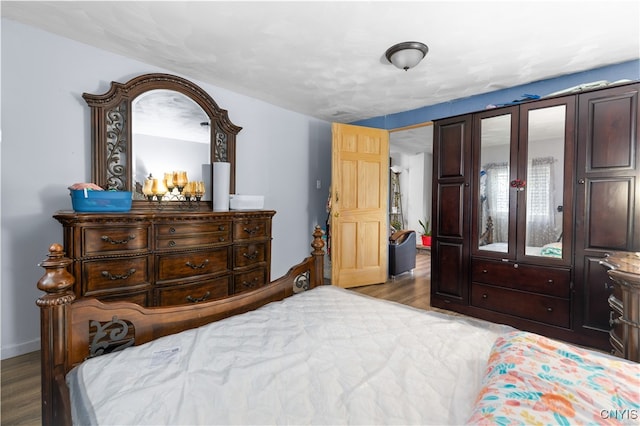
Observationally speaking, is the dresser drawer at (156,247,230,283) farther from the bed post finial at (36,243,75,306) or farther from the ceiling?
the ceiling

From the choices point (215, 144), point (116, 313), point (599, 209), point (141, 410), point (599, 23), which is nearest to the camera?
point (141, 410)

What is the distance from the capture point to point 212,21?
2002 millimetres

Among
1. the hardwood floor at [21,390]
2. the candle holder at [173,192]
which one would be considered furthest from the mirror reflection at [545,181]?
the hardwood floor at [21,390]

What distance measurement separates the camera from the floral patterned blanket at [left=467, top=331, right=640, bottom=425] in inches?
23.7

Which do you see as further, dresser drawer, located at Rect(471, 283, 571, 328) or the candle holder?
the candle holder

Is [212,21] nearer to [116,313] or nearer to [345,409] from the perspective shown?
[116,313]

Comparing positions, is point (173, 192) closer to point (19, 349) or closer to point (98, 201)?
point (98, 201)

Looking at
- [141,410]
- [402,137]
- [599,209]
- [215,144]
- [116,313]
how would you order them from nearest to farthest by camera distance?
1. [141,410]
2. [116,313]
3. [599,209]
4. [215,144]
5. [402,137]

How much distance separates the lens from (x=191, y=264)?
2361 millimetres

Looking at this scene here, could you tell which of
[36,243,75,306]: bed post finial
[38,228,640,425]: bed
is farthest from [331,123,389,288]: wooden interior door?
[36,243,75,306]: bed post finial

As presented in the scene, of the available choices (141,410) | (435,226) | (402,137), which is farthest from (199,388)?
(402,137)

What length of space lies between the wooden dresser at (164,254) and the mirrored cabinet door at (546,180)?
2.44 metres

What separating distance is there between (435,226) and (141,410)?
10.1ft

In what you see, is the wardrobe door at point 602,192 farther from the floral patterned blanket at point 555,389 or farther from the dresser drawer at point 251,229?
the dresser drawer at point 251,229
